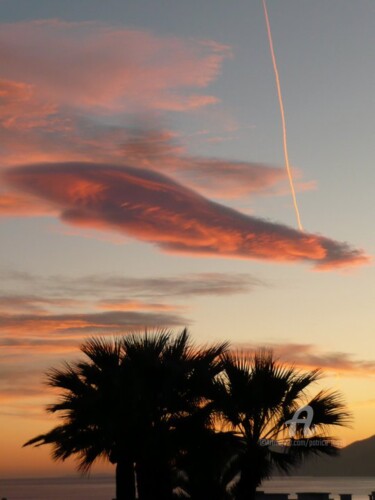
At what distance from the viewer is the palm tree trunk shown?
23.2 meters

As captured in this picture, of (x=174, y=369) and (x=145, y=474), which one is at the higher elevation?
(x=174, y=369)

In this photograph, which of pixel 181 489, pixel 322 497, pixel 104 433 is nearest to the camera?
pixel 104 433

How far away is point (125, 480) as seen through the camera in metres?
23.4

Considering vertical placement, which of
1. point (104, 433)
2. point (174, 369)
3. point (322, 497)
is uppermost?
point (174, 369)

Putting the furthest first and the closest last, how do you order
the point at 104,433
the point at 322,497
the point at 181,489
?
the point at 322,497, the point at 181,489, the point at 104,433

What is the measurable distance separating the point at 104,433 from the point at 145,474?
5.85 feet

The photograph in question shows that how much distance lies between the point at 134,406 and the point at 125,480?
2286mm

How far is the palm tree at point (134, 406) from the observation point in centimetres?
2273

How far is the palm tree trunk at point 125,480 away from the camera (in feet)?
76.2

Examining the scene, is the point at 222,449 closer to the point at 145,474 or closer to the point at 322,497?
the point at 145,474

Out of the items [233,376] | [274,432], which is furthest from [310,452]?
[233,376]

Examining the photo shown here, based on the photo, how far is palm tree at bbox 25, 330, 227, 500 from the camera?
Result: 22734 millimetres

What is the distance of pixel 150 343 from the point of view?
2395 centimetres

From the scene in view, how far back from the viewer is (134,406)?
74.8 feet
